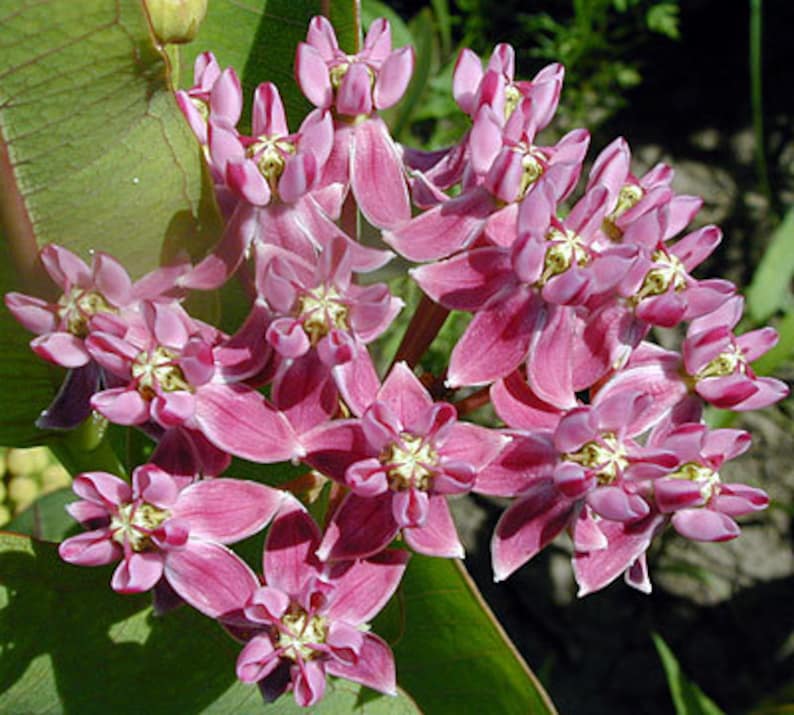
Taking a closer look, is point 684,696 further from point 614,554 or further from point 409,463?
point 409,463

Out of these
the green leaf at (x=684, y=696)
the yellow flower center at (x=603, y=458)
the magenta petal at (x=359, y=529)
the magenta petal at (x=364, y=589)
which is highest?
the yellow flower center at (x=603, y=458)

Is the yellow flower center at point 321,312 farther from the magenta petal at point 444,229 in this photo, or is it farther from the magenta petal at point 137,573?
the magenta petal at point 137,573

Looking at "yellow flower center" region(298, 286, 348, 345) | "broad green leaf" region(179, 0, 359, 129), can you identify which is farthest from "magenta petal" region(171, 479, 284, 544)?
"broad green leaf" region(179, 0, 359, 129)

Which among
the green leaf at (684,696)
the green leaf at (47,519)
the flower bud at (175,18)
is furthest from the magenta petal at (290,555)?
the green leaf at (684,696)

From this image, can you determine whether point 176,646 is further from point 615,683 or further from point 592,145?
point 592,145

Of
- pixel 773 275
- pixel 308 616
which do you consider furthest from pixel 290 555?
pixel 773 275

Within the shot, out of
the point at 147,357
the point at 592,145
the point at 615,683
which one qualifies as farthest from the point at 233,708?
the point at 592,145
